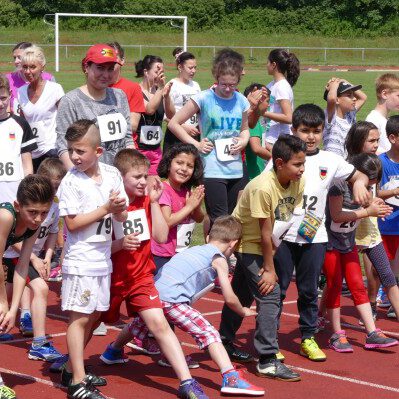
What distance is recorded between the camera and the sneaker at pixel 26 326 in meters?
7.51

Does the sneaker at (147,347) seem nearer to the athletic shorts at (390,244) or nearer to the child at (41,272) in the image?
the child at (41,272)

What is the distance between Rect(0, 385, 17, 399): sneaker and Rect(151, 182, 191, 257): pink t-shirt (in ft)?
5.48

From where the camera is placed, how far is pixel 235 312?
6.80 m

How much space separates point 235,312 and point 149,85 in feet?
13.8

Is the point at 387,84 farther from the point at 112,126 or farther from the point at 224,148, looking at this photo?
the point at 112,126

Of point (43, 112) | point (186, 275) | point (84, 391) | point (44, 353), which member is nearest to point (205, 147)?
point (43, 112)

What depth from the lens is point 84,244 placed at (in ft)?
19.6

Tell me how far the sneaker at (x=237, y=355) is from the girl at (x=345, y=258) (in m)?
0.76

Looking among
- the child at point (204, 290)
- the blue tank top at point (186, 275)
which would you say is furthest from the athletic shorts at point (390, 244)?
the blue tank top at point (186, 275)

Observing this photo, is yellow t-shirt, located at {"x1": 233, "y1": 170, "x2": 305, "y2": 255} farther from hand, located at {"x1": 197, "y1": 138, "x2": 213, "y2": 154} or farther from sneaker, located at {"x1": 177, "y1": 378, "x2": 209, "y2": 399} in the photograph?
hand, located at {"x1": 197, "y1": 138, "x2": 213, "y2": 154}

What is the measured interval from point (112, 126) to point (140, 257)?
1.46m

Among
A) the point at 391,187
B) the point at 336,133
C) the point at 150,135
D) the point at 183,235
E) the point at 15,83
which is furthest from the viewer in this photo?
the point at 150,135

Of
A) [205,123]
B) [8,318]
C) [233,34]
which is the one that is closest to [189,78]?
[205,123]

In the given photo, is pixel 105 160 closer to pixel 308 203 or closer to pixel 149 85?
pixel 308 203
